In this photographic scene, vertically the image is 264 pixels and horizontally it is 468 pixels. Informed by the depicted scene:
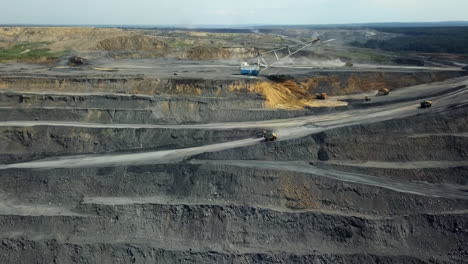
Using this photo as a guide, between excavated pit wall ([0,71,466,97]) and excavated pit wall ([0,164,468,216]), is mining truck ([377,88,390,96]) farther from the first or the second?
excavated pit wall ([0,164,468,216])

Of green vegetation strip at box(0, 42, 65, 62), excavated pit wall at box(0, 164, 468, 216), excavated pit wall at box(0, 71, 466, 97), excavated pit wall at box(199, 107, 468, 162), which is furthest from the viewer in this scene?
green vegetation strip at box(0, 42, 65, 62)

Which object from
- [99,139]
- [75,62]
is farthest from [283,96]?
[75,62]

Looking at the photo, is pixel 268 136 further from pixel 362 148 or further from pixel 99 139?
pixel 99 139

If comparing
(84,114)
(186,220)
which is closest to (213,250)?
(186,220)

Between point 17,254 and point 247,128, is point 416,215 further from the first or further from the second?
Answer: point 17,254

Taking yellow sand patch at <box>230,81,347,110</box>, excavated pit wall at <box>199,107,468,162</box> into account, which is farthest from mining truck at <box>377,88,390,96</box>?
excavated pit wall at <box>199,107,468,162</box>

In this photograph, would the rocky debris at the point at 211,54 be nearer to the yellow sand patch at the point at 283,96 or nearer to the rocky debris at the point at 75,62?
the rocky debris at the point at 75,62

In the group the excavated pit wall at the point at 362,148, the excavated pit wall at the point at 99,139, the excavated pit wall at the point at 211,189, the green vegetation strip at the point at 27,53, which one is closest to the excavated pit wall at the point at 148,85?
the excavated pit wall at the point at 99,139
